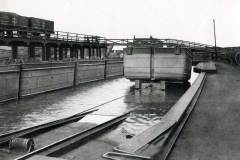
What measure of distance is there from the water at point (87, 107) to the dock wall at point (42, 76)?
626mm

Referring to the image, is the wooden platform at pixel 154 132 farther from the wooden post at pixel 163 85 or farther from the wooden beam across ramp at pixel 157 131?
the wooden post at pixel 163 85

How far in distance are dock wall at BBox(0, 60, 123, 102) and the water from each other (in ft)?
2.05

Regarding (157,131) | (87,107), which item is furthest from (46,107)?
(157,131)

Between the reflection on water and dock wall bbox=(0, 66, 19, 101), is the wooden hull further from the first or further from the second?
dock wall bbox=(0, 66, 19, 101)

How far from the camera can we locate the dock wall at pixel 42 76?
48.8 ft

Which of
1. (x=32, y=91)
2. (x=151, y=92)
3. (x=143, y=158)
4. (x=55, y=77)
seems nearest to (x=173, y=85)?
(x=151, y=92)

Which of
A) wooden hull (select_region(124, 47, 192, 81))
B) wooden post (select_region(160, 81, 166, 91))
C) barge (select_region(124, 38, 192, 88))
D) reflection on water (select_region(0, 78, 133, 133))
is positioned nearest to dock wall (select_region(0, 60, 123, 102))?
reflection on water (select_region(0, 78, 133, 133))

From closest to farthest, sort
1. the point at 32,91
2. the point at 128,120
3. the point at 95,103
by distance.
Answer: the point at 128,120 → the point at 95,103 → the point at 32,91

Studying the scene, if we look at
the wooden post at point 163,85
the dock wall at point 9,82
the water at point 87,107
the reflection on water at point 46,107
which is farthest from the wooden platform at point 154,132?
the dock wall at point 9,82

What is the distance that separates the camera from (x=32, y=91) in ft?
55.9

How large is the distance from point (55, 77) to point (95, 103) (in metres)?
5.39

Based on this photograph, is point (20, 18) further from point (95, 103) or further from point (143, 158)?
point (143, 158)

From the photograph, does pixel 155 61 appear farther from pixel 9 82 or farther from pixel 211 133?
pixel 211 133

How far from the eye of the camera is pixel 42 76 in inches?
697
